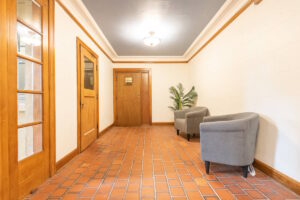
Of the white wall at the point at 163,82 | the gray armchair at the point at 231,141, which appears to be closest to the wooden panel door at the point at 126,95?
the white wall at the point at 163,82

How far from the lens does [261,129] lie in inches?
78.7

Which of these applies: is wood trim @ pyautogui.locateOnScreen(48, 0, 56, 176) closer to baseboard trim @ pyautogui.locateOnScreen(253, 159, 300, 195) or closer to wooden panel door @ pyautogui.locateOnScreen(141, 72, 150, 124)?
baseboard trim @ pyautogui.locateOnScreen(253, 159, 300, 195)

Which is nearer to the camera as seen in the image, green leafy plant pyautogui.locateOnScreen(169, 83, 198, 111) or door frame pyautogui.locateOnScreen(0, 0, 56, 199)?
door frame pyautogui.locateOnScreen(0, 0, 56, 199)

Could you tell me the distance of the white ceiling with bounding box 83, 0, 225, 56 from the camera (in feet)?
8.23

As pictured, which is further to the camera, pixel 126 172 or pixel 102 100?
pixel 102 100

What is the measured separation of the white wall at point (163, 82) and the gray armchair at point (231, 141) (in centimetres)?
363

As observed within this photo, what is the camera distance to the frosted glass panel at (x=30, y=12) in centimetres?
149

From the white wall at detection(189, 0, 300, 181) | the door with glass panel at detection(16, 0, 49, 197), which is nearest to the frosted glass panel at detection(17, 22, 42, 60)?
the door with glass panel at detection(16, 0, 49, 197)

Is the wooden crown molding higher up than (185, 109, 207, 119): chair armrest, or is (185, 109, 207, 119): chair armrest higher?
the wooden crown molding

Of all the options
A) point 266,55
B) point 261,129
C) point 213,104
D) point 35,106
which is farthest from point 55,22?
point 213,104

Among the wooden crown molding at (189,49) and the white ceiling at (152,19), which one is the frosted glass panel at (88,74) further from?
the white ceiling at (152,19)

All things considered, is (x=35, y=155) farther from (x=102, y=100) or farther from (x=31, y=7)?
(x=102, y=100)

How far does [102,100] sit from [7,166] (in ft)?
9.93

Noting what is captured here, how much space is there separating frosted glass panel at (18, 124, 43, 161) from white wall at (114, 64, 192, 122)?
413 cm
